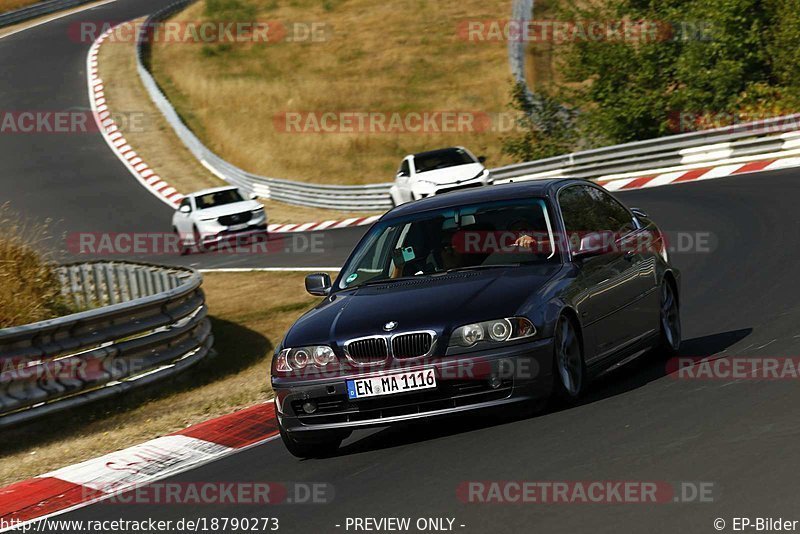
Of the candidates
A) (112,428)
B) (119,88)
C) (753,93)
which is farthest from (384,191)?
(112,428)

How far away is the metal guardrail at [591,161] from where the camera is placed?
24434 millimetres

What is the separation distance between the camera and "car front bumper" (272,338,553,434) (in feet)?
23.8

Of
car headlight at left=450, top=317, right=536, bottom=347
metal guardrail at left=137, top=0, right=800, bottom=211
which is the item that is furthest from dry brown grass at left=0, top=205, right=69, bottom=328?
metal guardrail at left=137, top=0, right=800, bottom=211

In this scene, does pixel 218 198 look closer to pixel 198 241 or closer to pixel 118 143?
pixel 198 241

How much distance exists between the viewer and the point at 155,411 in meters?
11.1

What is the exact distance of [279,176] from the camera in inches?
1636

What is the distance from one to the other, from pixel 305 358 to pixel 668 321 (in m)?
3.14

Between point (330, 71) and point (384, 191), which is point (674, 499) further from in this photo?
point (330, 71)

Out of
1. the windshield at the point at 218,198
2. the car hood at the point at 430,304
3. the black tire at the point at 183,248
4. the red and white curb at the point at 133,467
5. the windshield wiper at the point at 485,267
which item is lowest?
the black tire at the point at 183,248

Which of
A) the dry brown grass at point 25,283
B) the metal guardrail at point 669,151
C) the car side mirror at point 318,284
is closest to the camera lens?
the car side mirror at point 318,284

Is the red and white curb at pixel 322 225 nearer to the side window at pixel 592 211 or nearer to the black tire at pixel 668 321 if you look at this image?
the black tire at pixel 668 321

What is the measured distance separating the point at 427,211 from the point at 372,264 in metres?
0.51

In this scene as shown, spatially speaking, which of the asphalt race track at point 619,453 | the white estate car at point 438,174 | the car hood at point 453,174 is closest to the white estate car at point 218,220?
the white estate car at point 438,174

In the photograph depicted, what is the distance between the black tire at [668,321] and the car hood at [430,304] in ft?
5.24
